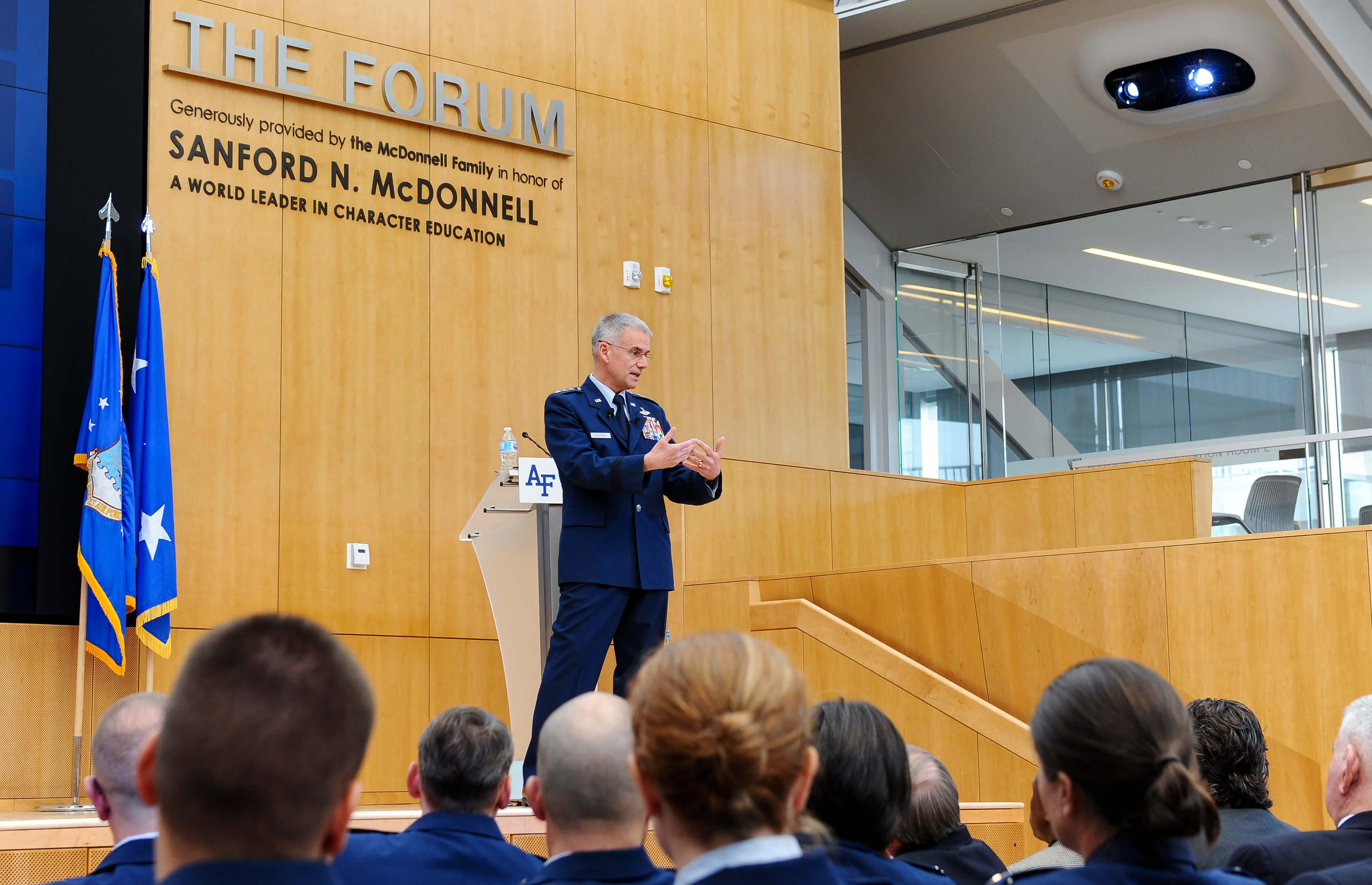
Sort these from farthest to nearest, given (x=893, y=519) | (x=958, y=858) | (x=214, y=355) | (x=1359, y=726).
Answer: (x=893, y=519)
(x=214, y=355)
(x=958, y=858)
(x=1359, y=726)

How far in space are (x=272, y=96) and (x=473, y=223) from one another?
1038 millimetres

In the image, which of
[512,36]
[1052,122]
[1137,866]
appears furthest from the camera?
[1052,122]

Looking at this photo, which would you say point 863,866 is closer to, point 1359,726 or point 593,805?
point 593,805

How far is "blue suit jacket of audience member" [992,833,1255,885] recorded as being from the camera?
1.46 meters

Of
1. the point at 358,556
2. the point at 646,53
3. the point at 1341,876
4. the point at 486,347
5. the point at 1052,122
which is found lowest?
the point at 1341,876

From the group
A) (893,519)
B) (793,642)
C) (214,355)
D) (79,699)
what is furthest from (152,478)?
(893,519)

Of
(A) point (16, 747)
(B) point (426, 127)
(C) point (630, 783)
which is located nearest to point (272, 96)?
(B) point (426, 127)

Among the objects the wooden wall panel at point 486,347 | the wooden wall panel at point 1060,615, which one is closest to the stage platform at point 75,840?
the wooden wall panel at point 1060,615

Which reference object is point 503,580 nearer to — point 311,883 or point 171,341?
point 171,341

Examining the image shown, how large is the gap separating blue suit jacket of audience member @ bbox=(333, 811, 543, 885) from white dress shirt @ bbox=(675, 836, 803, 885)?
2.66 feet

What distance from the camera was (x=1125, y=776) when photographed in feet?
4.87

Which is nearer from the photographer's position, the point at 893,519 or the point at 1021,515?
the point at 893,519

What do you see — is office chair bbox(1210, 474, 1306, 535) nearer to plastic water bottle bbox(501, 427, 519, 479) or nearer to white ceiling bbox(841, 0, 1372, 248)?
white ceiling bbox(841, 0, 1372, 248)

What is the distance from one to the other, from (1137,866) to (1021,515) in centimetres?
641
